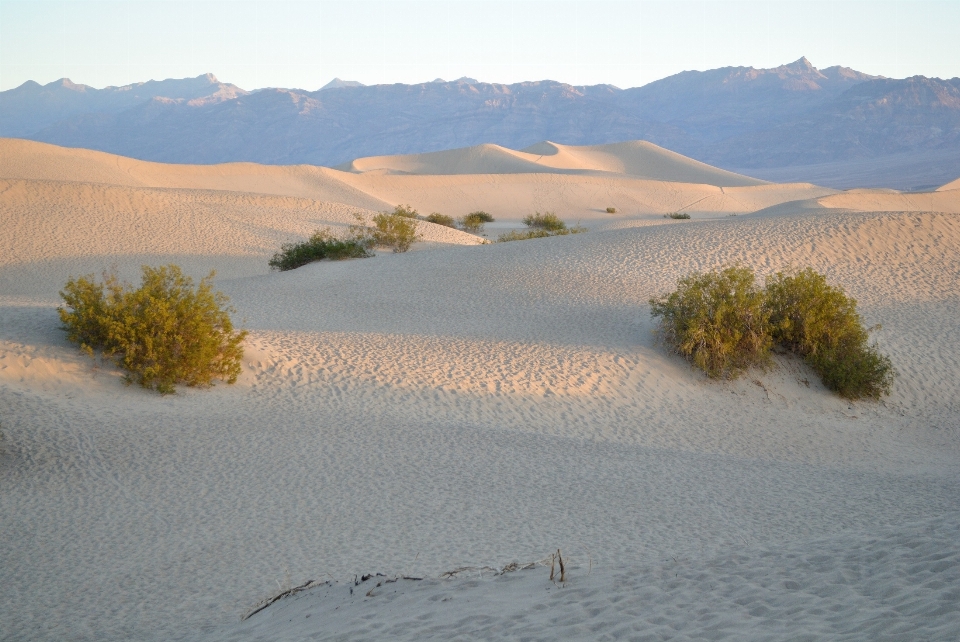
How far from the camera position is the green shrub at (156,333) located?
1246 centimetres

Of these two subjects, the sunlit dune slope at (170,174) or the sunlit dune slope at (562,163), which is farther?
the sunlit dune slope at (562,163)

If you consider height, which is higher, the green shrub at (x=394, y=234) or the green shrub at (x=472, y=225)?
the green shrub at (x=472, y=225)

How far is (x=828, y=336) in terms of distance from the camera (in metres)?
15.2

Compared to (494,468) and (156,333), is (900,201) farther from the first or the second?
(156,333)

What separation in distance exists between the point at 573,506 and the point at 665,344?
279 inches

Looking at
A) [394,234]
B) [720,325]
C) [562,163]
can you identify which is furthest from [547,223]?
[562,163]

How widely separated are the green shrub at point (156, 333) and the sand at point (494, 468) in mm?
344

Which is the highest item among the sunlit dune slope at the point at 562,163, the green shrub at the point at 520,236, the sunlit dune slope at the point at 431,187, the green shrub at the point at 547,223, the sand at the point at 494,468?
the sunlit dune slope at the point at 562,163

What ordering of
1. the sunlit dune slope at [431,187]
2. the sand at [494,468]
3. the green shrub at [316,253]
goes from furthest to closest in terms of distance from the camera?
the sunlit dune slope at [431,187] → the green shrub at [316,253] → the sand at [494,468]

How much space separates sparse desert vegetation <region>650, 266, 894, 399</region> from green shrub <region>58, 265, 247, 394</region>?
805 centimetres

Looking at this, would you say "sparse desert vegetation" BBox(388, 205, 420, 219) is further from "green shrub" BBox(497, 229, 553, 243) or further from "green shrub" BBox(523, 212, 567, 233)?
"green shrub" BBox(523, 212, 567, 233)

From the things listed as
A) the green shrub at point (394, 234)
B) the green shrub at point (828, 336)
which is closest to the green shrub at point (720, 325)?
the green shrub at point (828, 336)

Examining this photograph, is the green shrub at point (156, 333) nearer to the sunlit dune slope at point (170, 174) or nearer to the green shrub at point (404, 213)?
the green shrub at point (404, 213)

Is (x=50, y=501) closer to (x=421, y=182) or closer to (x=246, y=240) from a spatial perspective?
(x=246, y=240)
